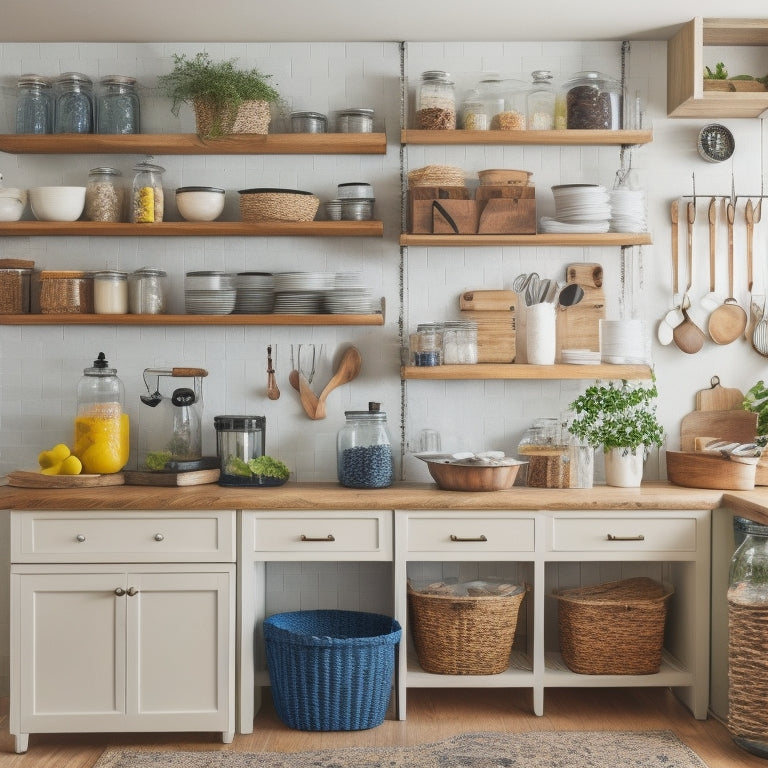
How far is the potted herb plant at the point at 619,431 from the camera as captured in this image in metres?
3.84

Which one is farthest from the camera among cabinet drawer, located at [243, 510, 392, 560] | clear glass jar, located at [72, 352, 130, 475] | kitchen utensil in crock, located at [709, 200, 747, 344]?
kitchen utensil in crock, located at [709, 200, 747, 344]

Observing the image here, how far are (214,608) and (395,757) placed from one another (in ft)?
2.70

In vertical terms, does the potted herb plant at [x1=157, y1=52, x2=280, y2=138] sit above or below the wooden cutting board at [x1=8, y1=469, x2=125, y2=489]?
above

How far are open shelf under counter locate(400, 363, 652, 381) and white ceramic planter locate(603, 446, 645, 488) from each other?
0.30m

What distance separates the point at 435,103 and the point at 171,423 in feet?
5.76

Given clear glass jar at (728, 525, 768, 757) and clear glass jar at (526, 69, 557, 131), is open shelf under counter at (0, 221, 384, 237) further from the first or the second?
clear glass jar at (728, 525, 768, 757)

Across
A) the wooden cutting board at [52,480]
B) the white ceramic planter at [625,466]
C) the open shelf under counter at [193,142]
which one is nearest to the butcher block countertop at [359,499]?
the wooden cutting board at [52,480]

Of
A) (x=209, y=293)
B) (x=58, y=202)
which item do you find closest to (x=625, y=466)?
(x=209, y=293)

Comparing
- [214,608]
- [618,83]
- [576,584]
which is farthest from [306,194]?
[576,584]

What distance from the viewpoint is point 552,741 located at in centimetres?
343

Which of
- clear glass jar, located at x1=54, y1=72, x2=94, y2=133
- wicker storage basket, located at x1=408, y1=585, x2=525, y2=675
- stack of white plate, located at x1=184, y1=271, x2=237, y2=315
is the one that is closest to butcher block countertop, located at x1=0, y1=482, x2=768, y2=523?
wicker storage basket, located at x1=408, y1=585, x2=525, y2=675

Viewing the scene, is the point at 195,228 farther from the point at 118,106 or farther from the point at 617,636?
the point at 617,636

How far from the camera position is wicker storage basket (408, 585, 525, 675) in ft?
12.0

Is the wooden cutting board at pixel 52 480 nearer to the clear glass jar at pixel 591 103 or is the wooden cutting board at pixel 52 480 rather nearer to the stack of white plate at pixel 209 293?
the stack of white plate at pixel 209 293
